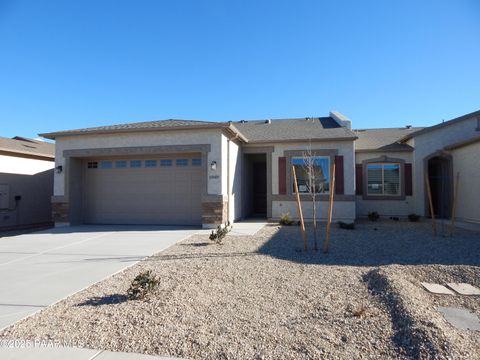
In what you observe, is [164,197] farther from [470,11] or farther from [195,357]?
[470,11]

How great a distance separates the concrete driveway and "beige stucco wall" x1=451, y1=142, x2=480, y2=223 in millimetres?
10694

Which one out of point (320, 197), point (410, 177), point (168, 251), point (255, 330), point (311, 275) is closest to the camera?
point (255, 330)

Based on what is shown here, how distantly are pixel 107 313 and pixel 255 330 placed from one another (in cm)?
193

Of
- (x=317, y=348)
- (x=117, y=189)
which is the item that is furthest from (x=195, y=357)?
(x=117, y=189)

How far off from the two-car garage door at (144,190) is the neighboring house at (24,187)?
10.1ft

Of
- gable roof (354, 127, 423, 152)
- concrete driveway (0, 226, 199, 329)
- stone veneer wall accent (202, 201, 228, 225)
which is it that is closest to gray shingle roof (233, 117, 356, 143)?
gable roof (354, 127, 423, 152)

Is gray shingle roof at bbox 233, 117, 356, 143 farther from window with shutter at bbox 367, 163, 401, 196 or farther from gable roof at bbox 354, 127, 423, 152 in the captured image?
window with shutter at bbox 367, 163, 401, 196

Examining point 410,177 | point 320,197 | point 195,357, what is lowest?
point 195,357

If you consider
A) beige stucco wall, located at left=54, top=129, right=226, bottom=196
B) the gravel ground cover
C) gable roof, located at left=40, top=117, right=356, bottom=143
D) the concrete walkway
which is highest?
gable roof, located at left=40, top=117, right=356, bottom=143

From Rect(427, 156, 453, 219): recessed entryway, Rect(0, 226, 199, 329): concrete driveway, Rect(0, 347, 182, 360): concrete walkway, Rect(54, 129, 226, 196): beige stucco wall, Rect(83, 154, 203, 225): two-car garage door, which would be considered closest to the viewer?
Rect(0, 347, 182, 360): concrete walkway

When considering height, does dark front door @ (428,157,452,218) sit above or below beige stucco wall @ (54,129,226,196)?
below

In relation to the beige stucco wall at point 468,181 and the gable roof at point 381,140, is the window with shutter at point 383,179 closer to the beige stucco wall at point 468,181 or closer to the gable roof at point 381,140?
the gable roof at point 381,140

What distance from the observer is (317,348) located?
9.77 feet

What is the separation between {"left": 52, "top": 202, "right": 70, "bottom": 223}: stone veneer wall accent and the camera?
12.0 meters
